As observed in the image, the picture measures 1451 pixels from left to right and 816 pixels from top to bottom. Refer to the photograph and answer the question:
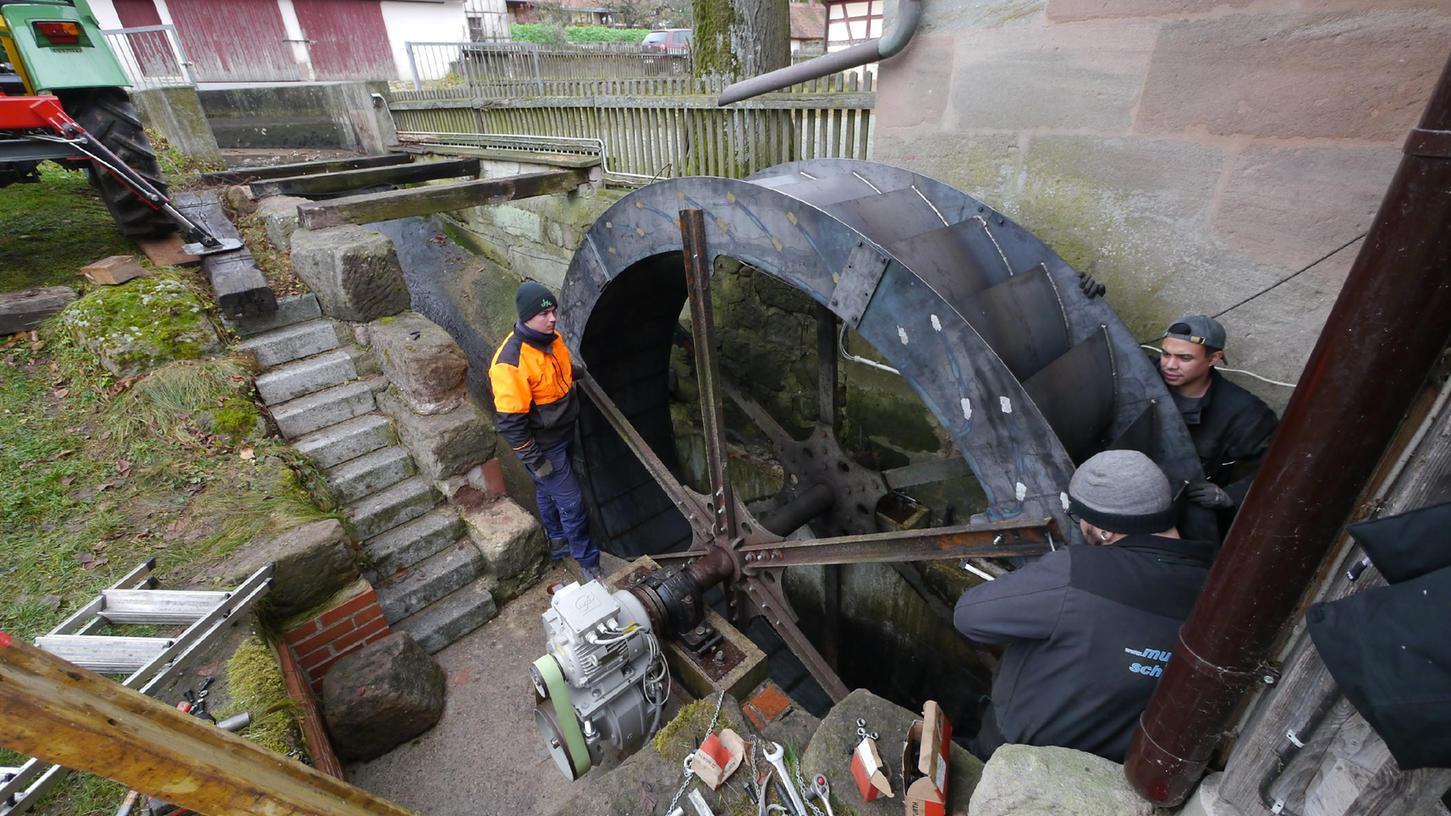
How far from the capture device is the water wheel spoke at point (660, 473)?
3.65 meters

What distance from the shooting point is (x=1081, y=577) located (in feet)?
5.57

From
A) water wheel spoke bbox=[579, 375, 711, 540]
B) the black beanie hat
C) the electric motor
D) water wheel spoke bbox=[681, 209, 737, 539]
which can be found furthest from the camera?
water wheel spoke bbox=[579, 375, 711, 540]

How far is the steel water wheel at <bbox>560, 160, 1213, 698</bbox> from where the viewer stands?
2.15 m

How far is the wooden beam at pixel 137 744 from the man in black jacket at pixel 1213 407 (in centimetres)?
279

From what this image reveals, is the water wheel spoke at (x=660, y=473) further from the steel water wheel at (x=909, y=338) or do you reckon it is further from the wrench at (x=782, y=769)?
the wrench at (x=782, y=769)

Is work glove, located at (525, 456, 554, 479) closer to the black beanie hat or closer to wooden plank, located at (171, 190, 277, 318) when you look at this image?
the black beanie hat

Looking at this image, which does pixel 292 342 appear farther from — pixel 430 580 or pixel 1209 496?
pixel 1209 496

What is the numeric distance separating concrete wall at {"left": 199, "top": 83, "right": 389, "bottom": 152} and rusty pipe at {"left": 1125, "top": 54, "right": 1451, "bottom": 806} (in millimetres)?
10399

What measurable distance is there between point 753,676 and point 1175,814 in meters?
1.61

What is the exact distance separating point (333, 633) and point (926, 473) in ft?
9.84

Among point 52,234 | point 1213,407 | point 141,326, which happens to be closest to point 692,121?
point 141,326

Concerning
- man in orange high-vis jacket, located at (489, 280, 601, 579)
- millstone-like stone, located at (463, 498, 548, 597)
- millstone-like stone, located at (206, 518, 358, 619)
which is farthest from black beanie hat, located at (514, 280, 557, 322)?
millstone-like stone, located at (206, 518, 358, 619)

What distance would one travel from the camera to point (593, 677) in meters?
2.38

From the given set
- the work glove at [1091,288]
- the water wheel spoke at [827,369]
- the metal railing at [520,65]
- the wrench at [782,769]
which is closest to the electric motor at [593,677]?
the wrench at [782,769]
